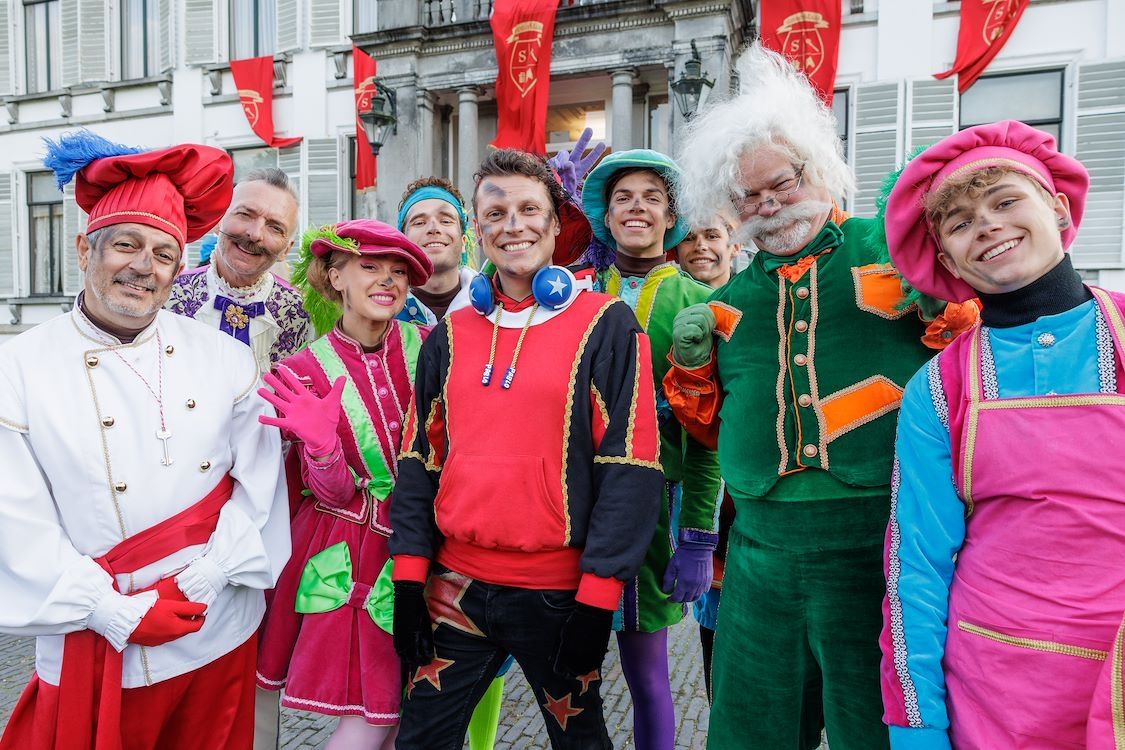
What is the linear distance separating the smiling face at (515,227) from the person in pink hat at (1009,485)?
96cm

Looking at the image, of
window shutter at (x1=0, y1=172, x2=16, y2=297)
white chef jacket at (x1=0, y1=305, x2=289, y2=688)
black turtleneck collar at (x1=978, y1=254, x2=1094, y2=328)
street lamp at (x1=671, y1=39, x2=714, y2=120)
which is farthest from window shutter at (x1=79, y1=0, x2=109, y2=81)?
black turtleneck collar at (x1=978, y1=254, x2=1094, y2=328)

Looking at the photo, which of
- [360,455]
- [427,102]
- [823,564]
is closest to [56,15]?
[427,102]

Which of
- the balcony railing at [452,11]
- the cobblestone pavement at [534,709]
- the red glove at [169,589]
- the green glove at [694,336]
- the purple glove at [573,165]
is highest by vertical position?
the balcony railing at [452,11]

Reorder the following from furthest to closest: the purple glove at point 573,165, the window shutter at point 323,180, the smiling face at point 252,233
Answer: the window shutter at point 323,180 < the smiling face at point 252,233 < the purple glove at point 573,165

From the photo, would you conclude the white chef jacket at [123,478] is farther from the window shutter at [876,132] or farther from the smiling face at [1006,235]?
the window shutter at [876,132]

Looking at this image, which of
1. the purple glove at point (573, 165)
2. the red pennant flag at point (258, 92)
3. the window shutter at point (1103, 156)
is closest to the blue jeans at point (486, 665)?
the purple glove at point (573, 165)

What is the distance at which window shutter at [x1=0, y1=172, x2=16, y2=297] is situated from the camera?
13.9 metres

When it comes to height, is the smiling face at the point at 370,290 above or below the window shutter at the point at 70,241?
below

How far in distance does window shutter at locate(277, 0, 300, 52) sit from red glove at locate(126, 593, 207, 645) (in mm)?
12440

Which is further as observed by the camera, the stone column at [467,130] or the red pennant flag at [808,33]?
the stone column at [467,130]

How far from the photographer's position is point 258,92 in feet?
39.2

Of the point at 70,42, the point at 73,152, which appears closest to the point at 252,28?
the point at 70,42

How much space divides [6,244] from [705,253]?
631 inches

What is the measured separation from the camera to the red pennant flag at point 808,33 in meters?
8.94
